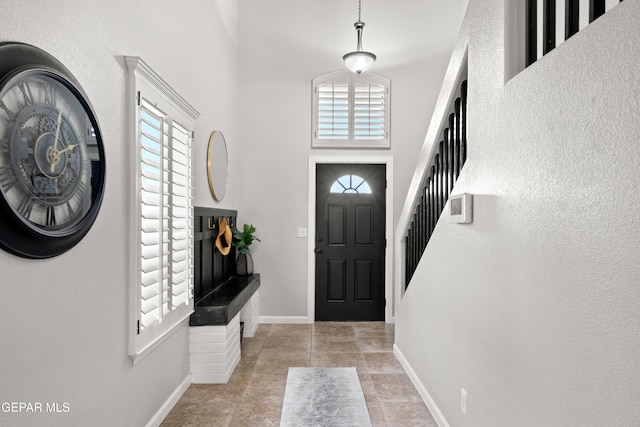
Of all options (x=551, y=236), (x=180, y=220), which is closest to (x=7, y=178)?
(x=180, y=220)

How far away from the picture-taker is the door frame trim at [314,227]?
16.8 feet

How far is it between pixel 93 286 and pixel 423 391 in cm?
223

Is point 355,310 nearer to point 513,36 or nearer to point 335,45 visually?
point 335,45

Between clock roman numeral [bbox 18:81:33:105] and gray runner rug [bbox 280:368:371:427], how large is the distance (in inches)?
86.5

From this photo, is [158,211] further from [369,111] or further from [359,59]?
[369,111]

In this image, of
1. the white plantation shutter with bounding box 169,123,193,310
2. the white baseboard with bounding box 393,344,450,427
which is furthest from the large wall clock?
the white baseboard with bounding box 393,344,450,427

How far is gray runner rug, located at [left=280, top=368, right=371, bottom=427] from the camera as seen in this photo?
8.62 feet

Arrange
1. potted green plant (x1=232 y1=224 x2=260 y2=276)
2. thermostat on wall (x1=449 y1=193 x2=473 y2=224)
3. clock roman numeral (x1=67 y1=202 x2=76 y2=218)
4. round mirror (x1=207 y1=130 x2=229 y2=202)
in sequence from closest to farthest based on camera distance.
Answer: clock roman numeral (x1=67 y1=202 x2=76 y2=218) < thermostat on wall (x1=449 y1=193 x2=473 y2=224) < round mirror (x1=207 y1=130 x2=229 y2=202) < potted green plant (x1=232 y1=224 x2=260 y2=276)

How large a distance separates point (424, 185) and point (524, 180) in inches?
60.1

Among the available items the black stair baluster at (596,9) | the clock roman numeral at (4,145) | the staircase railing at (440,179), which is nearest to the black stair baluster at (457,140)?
the staircase railing at (440,179)

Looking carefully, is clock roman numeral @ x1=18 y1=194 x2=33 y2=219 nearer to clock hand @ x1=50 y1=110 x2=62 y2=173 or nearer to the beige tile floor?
clock hand @ x1=50 y1=110 x2=62 y2=173

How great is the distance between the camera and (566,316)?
127 centimetres

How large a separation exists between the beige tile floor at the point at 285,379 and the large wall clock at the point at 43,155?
1640 millimetres

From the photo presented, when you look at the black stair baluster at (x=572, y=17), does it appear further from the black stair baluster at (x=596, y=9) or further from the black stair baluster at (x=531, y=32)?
the black stair baluster at (x=531, y=32)
